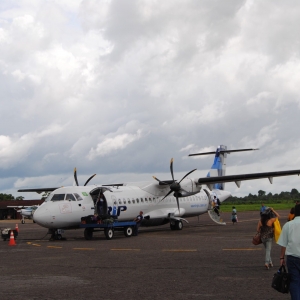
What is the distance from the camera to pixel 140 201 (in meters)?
29.9

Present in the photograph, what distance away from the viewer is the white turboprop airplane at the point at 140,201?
2466 centimetres

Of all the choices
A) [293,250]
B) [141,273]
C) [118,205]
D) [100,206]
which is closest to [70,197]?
[100,206]

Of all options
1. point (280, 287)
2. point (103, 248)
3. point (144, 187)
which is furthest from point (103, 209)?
point (280, 287)

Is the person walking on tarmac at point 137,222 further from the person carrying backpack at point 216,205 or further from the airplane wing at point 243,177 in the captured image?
the person carrying backpack at point 216,205

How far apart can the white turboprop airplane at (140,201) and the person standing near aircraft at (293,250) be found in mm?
17958

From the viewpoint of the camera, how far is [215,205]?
3628 centimetres

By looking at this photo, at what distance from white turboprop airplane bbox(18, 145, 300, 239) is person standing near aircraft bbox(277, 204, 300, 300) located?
1796 centimetres

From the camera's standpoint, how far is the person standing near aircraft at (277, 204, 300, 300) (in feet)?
22.9

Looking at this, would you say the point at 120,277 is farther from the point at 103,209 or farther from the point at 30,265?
the point at 103,209

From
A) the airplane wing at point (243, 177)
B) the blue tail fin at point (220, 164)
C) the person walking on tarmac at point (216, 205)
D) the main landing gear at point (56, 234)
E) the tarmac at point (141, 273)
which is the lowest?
the tarmac at point (141, 273)

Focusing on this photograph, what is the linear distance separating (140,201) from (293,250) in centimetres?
2292

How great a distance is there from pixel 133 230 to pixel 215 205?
36.2 feet

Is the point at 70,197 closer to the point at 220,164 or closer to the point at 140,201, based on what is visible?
the point at 140,201

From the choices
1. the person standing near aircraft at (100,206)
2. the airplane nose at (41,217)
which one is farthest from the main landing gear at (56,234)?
the person standing near aircraft at (100,206)
